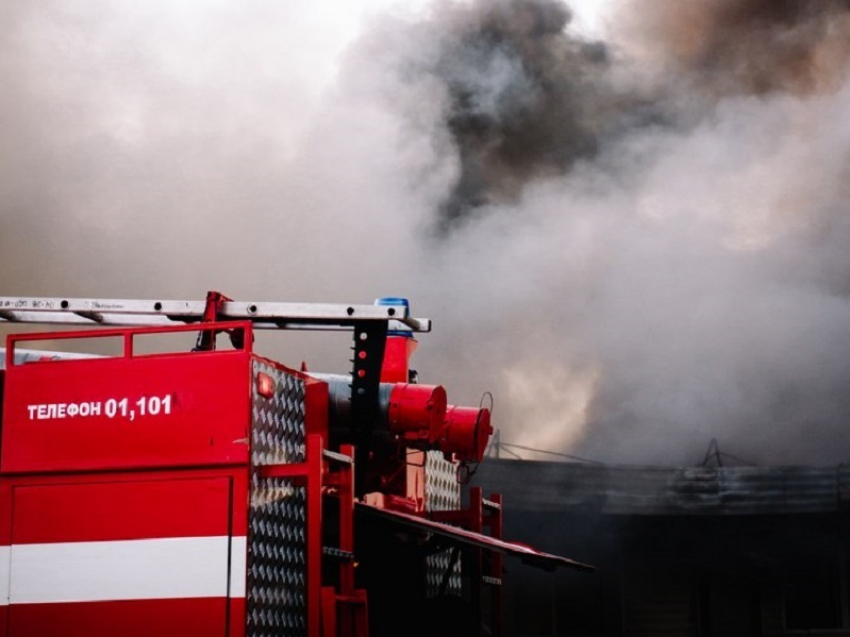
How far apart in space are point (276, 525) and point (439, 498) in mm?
3006

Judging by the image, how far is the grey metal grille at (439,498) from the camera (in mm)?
9763

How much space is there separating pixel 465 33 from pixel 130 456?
12.7 meters

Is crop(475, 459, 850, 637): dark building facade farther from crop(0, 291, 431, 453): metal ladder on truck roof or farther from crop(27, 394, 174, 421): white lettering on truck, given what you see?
crop(27, 394, 174, 421): white lettering on truck

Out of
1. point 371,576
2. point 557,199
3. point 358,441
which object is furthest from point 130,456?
point 557,199

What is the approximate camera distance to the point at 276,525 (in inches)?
293

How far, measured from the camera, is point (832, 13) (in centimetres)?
1823

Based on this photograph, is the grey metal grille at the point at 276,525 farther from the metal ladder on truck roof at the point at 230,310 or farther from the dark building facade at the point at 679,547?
the dark building facade at the point at 679,547

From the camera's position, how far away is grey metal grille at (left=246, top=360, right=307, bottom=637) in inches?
283

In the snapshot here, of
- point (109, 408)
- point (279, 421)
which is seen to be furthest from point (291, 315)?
point (109, 408)

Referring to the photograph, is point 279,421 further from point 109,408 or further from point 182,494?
point 109,408

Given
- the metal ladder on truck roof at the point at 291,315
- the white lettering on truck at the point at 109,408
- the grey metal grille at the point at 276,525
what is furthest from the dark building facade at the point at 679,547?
the white lettering on truck at the point at 109,408

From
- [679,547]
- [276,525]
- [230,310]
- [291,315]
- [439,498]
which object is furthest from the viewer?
[679,547]

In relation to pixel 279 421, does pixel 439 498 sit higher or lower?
lower

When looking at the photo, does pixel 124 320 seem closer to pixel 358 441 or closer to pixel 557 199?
pixel 358 441
